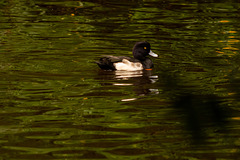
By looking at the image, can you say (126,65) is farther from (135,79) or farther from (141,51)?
(141,51)

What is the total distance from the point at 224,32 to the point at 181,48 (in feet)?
8.42

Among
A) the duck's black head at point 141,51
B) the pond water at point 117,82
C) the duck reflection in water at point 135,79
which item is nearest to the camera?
the pond water at point 117,82

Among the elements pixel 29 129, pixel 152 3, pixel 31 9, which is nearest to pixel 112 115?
pixel 29 129

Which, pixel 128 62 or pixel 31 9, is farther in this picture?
pixel 31 9

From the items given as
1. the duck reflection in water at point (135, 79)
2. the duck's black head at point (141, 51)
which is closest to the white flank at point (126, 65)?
the duck reflection in water at point (135, 79)

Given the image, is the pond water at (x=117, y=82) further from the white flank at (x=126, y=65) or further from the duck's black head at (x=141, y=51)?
the duck's black head at (x=141, y=51)

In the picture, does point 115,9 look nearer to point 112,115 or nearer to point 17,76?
point 17,76

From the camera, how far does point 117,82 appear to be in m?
9.22

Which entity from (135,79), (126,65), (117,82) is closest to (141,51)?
(126,65)

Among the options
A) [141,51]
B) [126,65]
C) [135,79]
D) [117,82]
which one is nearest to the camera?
[117,82]

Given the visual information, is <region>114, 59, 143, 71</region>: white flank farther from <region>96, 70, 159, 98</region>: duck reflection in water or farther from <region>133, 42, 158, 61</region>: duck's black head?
<region>133, 42, 158, 61</region>: duck's black head

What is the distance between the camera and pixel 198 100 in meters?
2.13

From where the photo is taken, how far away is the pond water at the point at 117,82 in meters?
4.80

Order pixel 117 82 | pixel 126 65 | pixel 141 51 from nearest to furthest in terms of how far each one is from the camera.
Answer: pixel 117 82 < pixel 126 65 < pixel 141 51
